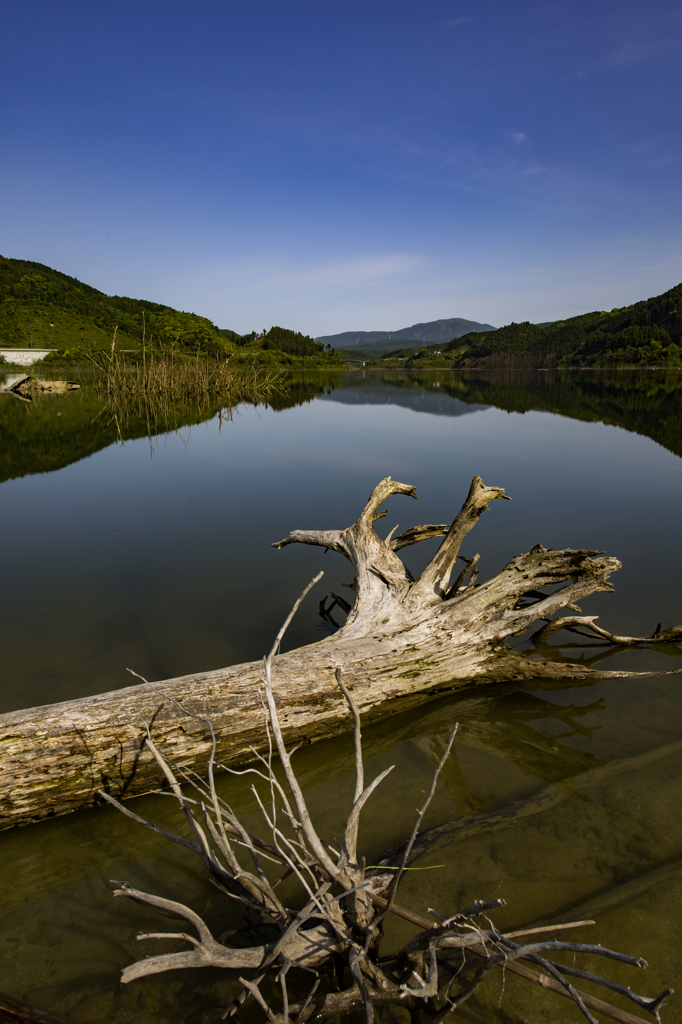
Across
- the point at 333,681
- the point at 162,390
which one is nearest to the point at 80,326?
the point at 162,390

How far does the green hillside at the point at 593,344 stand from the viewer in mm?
86000

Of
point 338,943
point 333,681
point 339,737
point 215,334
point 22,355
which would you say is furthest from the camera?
point 215,334

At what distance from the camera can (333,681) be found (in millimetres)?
2887

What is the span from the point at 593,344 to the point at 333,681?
4970 inches

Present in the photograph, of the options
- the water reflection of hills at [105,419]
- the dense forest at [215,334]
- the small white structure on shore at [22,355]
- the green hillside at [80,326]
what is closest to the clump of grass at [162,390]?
the water reflection of hills at [105,419]

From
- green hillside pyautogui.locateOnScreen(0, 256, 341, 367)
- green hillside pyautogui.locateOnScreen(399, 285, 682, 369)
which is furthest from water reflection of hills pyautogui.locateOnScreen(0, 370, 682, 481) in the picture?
green hillside pyautogui.locateOnScreen(399, 285, 682, 369)

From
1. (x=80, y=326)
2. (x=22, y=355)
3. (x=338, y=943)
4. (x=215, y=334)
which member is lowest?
(x=338, y=943)

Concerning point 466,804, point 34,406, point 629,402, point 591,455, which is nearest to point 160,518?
point 466,804

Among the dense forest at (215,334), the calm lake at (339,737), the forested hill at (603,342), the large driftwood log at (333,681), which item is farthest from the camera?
the forested hill at (603,342)

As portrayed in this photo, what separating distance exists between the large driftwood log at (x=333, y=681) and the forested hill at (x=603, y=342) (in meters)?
90.0

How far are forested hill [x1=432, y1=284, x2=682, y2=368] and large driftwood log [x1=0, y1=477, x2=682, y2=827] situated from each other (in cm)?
9003

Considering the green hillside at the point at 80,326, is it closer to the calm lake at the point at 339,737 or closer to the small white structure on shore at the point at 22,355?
the small white structure on shore at the point at 22,355

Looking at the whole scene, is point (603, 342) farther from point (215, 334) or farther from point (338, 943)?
point (338, 943)

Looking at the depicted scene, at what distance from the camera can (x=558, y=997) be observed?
167cm
